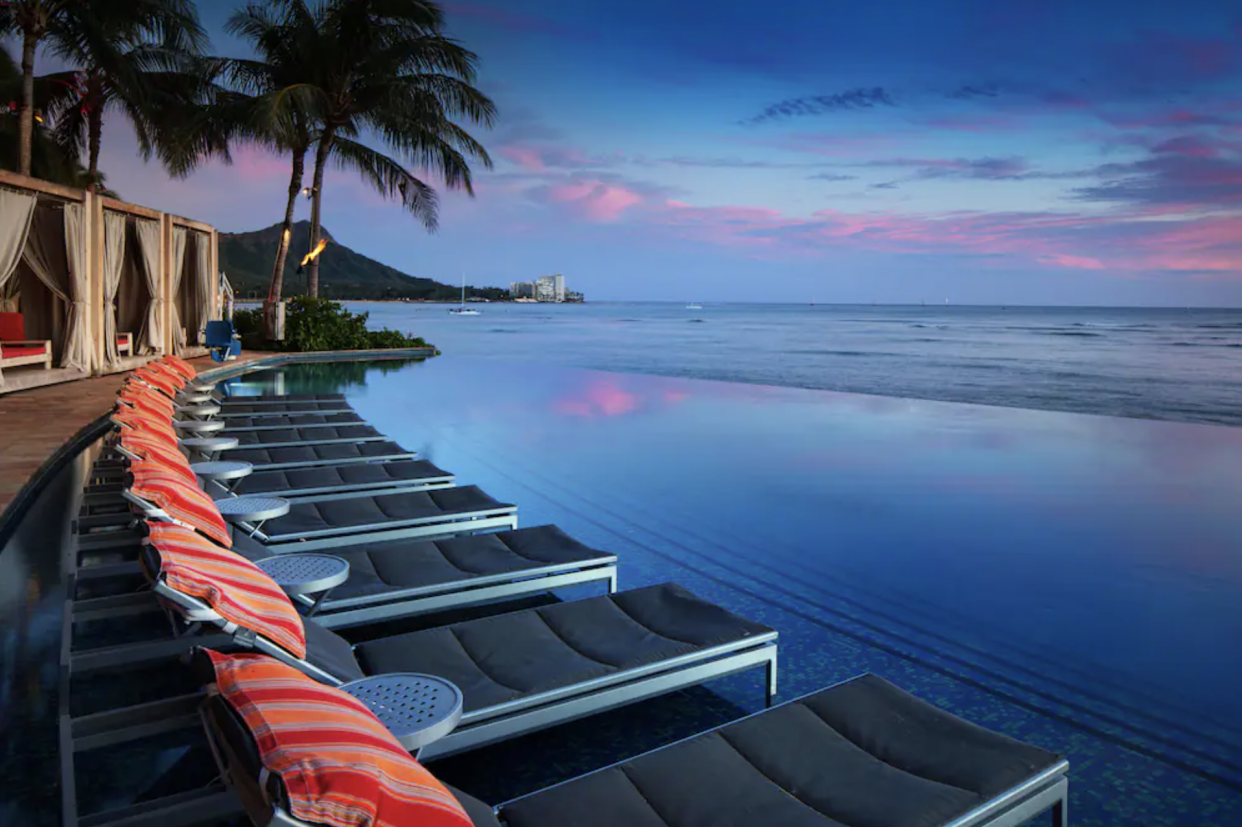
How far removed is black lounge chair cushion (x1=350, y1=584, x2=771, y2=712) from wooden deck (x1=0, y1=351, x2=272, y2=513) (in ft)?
8.70

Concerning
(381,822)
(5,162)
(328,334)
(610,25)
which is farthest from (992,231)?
(381,822)

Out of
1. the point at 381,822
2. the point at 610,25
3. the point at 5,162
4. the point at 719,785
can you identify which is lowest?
the point at 719,785

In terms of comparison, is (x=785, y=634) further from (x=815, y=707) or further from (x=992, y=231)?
(x=992, y=231)

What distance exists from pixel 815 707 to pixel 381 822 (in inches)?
54.6

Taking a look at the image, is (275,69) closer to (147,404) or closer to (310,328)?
(310,328)

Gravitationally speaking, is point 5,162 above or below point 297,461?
above

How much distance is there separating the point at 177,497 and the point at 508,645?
1.05 metres

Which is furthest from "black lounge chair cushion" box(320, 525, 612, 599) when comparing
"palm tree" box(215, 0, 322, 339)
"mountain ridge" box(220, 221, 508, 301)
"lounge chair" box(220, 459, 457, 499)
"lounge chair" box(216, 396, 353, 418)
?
"mountain ridge" box(220, 221, 508, 301)

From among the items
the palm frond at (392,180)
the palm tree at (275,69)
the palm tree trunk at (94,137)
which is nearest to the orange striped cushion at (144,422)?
the palm tree at (275,69)

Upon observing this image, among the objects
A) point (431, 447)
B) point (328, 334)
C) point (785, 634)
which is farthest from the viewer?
point (328, 334)

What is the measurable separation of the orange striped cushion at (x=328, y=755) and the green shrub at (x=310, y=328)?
52.5 ft

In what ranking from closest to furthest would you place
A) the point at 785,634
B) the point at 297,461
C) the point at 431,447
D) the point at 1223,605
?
the point at 785,634
the point at 1223,605
the point at 297,461
the point at 431,447

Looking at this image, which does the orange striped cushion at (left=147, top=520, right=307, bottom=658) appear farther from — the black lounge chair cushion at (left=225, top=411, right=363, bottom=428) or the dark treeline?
the dark treeline

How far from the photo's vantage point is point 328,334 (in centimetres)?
1664
